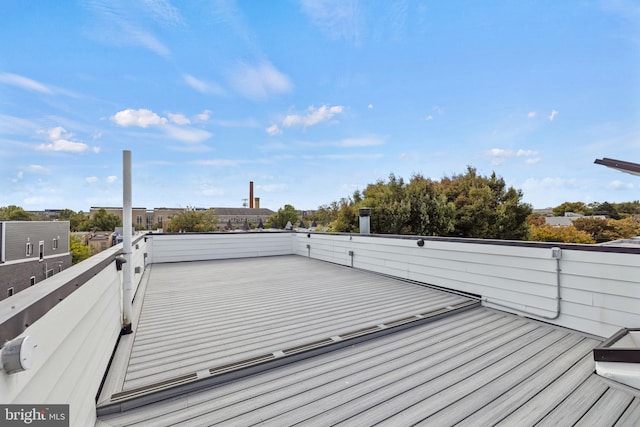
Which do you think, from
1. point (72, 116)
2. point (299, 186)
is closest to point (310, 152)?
point (299, 186)

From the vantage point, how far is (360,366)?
195cm

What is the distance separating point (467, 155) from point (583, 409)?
1504 centimetres

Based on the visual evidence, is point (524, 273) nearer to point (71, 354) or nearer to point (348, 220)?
point (71, 354)

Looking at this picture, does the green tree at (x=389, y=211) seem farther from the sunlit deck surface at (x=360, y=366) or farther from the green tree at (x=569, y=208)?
the green tree at (x=569, y=208)

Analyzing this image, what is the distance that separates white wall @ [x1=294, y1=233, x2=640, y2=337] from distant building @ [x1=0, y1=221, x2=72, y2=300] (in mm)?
11730

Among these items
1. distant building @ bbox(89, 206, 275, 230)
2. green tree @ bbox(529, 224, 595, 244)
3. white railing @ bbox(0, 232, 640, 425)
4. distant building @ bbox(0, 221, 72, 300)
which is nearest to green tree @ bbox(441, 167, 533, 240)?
green tree @ bbox(529, 224, 595, 244)

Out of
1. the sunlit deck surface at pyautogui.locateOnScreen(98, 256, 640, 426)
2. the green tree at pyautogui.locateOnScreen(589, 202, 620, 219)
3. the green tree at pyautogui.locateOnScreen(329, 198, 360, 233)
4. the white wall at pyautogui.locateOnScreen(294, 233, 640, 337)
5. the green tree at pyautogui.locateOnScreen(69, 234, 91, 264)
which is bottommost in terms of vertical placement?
the green tree at pyautogui.locateOnScreen(69, 234, 91, 264)

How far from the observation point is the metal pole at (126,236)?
7.76 ft

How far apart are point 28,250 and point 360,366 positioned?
17.5 metres

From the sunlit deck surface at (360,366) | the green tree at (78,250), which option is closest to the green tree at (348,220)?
the sunlit deck surface at (360,366)

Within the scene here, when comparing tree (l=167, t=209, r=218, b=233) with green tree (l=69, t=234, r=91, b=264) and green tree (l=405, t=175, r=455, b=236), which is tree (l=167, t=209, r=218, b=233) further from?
green tree (l=405, t=175, r=455, b=236)

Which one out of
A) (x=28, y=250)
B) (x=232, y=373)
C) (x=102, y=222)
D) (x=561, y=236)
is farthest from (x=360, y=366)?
(x=102, y=222)

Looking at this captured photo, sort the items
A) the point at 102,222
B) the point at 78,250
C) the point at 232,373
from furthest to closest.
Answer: the point at 102,222 → the point at 78,250 → the point at 232,373

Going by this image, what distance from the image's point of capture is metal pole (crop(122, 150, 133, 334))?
2365mm
